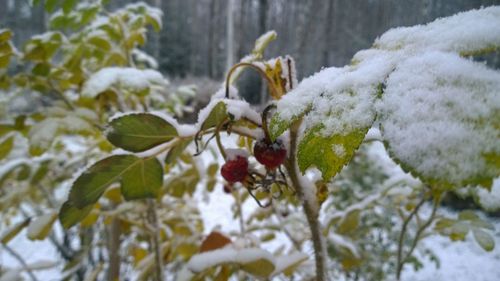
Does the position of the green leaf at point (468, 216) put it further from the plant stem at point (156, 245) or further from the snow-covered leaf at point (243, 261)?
the plant stem at point (156, 245)

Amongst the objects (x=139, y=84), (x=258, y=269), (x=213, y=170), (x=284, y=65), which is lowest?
(x=213, y=170)

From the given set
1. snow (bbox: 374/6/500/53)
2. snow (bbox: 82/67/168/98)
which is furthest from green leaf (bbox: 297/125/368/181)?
snow (bbox: 82/67/168/98)

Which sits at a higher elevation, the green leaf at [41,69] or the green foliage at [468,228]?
the green leaf at [41,69]

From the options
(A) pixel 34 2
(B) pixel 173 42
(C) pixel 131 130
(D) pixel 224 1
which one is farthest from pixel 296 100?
(B) pixel 173 42

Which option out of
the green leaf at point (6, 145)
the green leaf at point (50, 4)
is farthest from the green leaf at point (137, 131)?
the green leaf at point (6, 145)

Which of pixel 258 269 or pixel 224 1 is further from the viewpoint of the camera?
pixel 224 1

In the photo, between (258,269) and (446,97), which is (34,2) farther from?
(446,97)

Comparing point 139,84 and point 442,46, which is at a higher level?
point 442,46

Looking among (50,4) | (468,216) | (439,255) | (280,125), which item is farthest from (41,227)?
(439,255)
